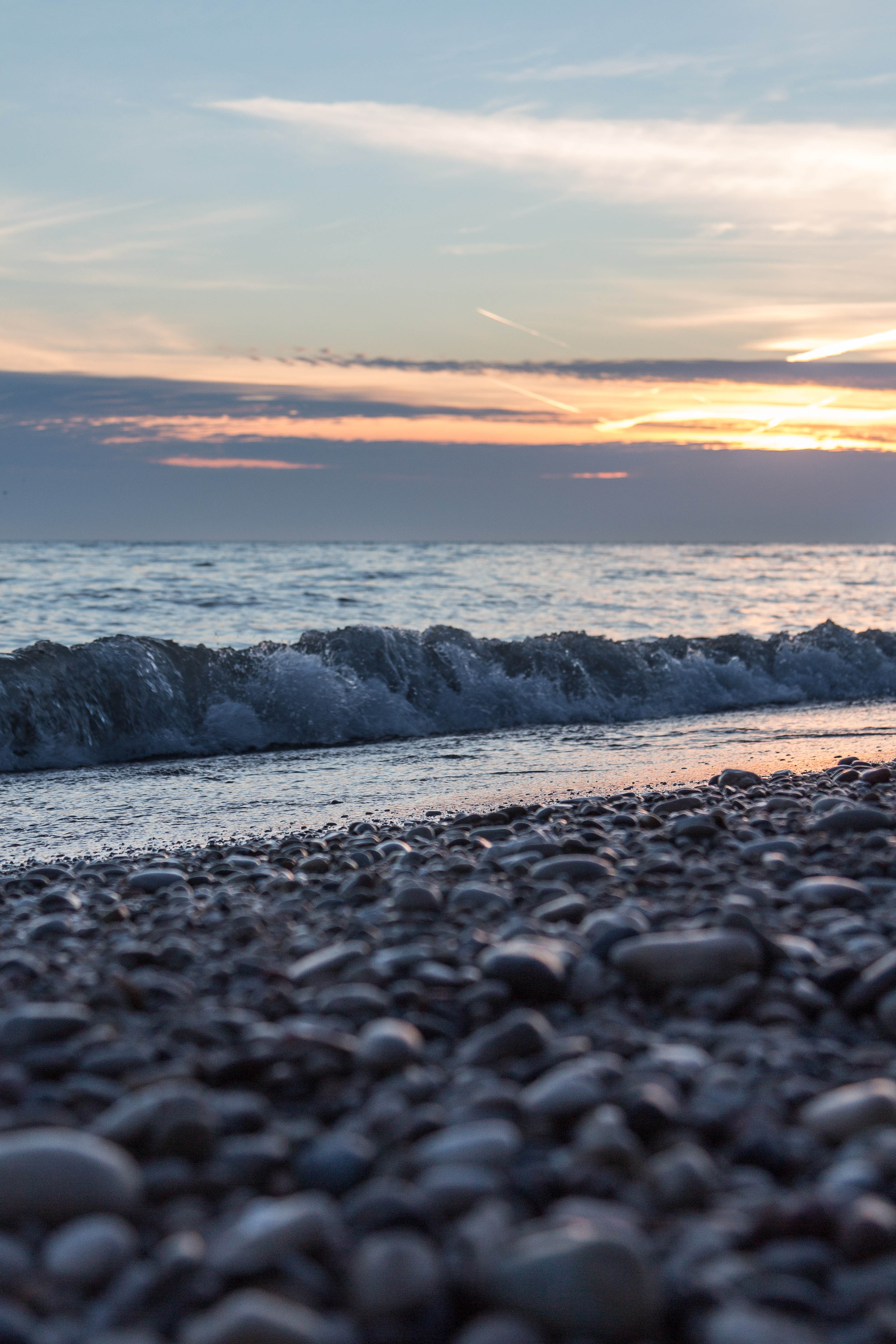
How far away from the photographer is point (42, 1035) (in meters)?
2.13

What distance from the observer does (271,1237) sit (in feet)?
4.59

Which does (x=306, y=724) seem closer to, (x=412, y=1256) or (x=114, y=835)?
(x=114, y=835)

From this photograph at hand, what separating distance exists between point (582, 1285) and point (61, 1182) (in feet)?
2.56

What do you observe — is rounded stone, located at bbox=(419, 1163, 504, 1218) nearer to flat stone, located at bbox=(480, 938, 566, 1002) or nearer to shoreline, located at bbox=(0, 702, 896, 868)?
flat stone, located at bbox=(480, 938, 566, 1002)

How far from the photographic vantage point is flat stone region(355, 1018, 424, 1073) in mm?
1952

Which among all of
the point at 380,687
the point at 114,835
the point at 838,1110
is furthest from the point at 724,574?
the point at 838,1110

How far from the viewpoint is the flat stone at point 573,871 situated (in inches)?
134

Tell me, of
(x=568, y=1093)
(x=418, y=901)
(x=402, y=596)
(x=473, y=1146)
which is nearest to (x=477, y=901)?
(x=418, y=901)

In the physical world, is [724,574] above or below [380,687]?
above

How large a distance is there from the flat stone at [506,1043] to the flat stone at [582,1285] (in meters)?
0.66

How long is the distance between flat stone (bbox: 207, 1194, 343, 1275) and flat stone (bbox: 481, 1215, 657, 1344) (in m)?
0.25

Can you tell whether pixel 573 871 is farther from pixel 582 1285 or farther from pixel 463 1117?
pixel 582 1285

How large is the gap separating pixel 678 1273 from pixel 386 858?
2.83 m

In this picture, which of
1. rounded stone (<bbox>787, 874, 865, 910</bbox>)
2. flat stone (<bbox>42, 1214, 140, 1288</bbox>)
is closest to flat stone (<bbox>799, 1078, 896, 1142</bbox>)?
flat stone (<bbox>42, 1214, 140, 1288</bbox>)
